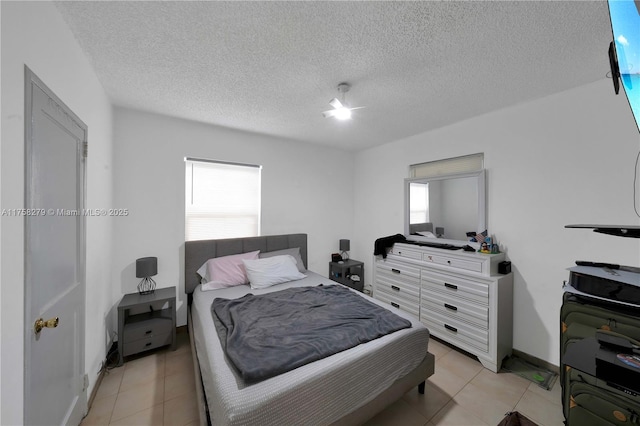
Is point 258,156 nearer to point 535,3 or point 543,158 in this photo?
point 535,3

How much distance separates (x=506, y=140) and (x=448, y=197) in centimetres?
83

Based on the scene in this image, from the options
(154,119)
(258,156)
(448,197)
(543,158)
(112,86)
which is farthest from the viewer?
(258,156)

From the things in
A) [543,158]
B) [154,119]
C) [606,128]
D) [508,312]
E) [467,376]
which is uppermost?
[154,119]

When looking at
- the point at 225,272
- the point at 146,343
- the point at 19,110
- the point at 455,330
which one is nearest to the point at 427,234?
the point at 455,330

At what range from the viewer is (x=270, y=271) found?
2.83m

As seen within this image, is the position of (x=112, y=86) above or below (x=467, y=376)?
above

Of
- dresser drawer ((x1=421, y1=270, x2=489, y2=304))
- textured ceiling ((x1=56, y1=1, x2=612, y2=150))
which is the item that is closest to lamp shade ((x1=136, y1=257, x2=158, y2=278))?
textured ceiling ((x1=56, y1=1, x2=612, y2=150))

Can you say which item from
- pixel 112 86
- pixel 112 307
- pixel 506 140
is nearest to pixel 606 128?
pixel 506 140

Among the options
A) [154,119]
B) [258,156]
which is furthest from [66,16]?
[258,156]

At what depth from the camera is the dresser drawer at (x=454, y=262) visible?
7.90 feet

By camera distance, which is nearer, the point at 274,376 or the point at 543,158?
the point at 274,376

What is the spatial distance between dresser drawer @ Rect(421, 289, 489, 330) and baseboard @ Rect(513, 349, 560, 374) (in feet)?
1.75

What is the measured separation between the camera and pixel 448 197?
9.80 ft

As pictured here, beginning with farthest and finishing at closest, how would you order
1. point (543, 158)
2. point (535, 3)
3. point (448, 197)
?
point (448, 197), point (543, 158), point (535, 3)
